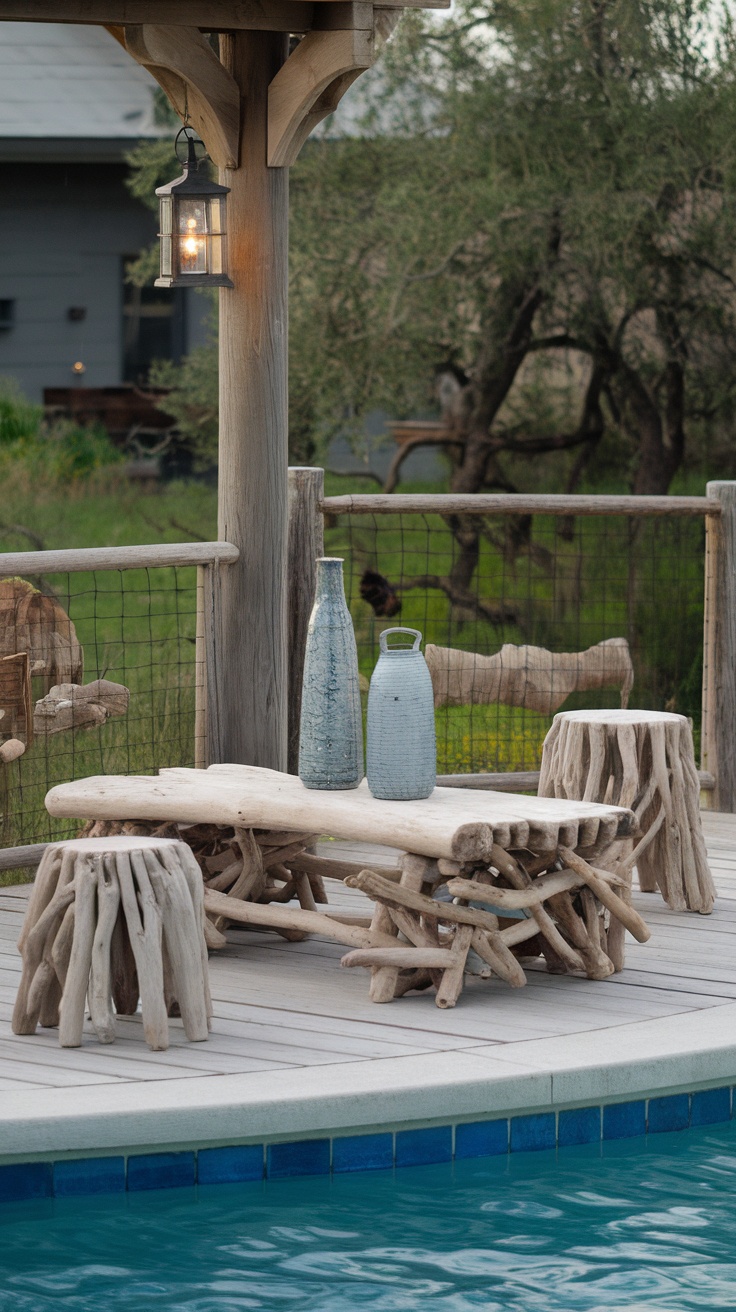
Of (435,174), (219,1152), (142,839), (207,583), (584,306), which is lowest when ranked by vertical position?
(219,1152)

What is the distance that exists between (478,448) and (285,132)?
312 inches

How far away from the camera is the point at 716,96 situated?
10.8 meters

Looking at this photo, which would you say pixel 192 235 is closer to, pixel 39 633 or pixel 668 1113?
pixel 39 633

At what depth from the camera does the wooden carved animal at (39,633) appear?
215 inches

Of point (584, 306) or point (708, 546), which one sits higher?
point (584, 306)

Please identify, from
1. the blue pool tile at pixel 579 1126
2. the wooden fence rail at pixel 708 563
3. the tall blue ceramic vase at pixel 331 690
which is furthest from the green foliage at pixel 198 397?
the blue pool tile at pixel 579 1126

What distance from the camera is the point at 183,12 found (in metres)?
4.89

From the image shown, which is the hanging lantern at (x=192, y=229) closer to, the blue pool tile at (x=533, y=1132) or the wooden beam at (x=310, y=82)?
the wooden beam at (x=310, y=82)

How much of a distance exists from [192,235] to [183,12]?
2.02 feet

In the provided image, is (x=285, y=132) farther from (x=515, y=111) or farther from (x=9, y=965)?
(x=515, y=111)

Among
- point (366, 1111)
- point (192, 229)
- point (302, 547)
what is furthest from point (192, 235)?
point (366, 1111)

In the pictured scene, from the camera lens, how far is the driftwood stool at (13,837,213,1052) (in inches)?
144

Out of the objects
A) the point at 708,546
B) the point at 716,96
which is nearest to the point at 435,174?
the point at 716,96

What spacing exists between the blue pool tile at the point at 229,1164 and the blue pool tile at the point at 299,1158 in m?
0.03
